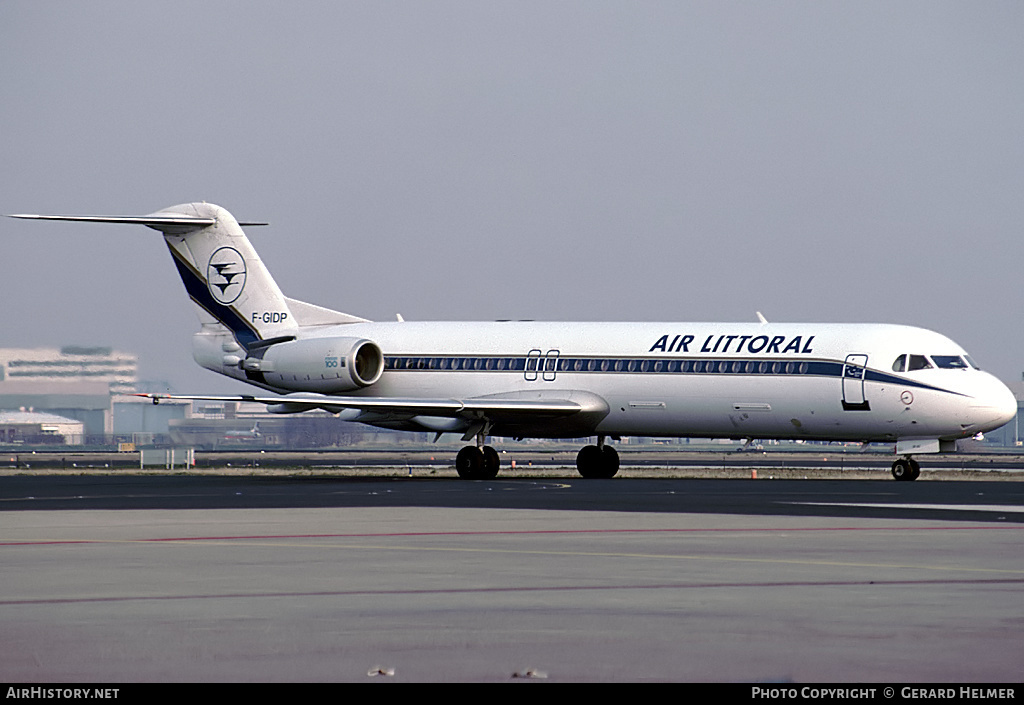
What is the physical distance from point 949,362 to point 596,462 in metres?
10.3

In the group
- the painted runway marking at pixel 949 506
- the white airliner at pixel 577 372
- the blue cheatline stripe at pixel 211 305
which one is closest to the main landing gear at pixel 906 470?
the white airliner at pixel 577 372

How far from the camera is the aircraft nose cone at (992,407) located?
3791 cm

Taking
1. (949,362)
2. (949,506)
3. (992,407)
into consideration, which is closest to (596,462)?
(949,362)

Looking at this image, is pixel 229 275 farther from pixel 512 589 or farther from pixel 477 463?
pixel 512 589

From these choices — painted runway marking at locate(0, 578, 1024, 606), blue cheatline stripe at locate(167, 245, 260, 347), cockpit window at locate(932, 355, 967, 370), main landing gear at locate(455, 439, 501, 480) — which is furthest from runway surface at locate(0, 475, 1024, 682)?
blue cheatline stripe at locate(167, 245, 260, 347)

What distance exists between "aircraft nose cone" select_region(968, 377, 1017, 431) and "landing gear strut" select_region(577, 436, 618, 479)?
1039 centimetres

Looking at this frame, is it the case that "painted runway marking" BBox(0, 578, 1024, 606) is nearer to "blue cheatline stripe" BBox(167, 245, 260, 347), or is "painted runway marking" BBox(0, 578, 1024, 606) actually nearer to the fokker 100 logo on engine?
"blue cheatline stripe" BBox(167, 245, 260, 347)

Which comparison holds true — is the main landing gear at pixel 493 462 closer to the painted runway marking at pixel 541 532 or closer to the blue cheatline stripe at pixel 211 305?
the blue cheatline stripe at pixel 211 305

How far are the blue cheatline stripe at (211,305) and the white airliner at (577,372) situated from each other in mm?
41

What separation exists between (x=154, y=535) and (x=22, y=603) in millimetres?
7823

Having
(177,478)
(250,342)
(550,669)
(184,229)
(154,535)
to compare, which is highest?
(184,229)

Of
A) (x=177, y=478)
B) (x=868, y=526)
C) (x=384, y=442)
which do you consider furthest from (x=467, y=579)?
(x=384, y=442)

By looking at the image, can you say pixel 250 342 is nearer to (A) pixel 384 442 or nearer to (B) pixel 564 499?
(B) pixel 564 499

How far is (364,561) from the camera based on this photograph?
1692 cm
